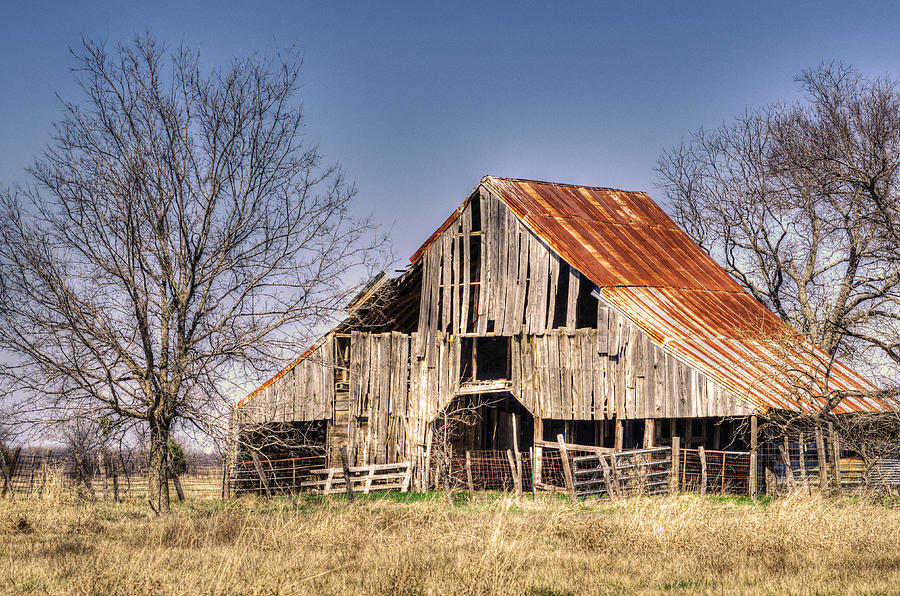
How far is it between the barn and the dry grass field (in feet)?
20.8

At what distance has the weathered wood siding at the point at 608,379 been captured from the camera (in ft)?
67.5

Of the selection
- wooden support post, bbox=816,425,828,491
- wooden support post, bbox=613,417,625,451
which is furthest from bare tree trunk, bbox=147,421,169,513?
wooden support post, bbox=816,425,828,491

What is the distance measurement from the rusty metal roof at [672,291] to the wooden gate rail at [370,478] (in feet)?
19.6

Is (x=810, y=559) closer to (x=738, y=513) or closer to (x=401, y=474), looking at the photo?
(x=738, y=513)

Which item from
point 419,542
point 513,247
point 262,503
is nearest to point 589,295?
point 513,247

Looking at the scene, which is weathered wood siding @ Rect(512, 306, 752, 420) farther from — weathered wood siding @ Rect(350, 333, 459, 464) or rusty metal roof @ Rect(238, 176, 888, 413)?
weathered wood siding @ Rect(350, 333, 459, 464)

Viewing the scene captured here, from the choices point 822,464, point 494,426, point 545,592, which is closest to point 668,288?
point 494,426

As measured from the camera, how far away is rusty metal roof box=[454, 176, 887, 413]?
20094mm

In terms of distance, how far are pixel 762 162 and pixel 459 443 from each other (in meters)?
16.3

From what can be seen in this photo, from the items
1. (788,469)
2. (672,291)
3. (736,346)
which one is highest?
(672,291)

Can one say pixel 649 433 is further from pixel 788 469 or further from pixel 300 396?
pixel 300 396

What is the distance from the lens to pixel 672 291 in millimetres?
25109

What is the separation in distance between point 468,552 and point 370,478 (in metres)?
14.2

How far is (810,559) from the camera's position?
1145 cm
